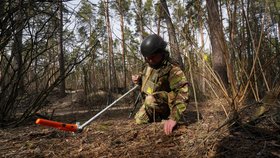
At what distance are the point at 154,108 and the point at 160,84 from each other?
262 mm

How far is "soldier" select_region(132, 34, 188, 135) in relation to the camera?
8.59ft

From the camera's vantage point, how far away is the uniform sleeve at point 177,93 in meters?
2.51

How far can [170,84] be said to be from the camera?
2.84 m

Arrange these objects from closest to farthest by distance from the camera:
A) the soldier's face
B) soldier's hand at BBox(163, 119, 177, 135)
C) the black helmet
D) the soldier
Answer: soldier's hand at BBox(163, 119, 177, 135) → the soldier → the black helmet → the soldier's face

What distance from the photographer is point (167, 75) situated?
2924 mm

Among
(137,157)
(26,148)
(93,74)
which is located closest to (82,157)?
(137,157)

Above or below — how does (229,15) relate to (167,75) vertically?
above

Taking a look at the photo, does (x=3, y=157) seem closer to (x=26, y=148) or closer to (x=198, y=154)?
(x=26, y=148)

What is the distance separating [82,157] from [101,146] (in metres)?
0.23

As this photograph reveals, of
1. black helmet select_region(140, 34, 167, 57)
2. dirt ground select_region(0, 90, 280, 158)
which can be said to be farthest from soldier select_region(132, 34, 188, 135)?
dirt ground select_region(0, 90, 280, 158)

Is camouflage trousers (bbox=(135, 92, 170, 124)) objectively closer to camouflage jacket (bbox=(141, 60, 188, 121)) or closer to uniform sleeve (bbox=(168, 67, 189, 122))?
camouflage jacket (bbox=(141, 60, 188, 121))

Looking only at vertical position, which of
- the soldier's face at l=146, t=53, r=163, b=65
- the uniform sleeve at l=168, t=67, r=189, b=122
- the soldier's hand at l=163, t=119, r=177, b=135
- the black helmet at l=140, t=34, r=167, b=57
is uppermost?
the black helmet at l=140, t=34, r=167, b=57

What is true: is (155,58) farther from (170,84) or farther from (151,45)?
(170,84)

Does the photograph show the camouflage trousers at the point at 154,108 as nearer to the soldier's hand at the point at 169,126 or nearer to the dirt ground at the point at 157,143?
the dirt ground at the point at 157,143
